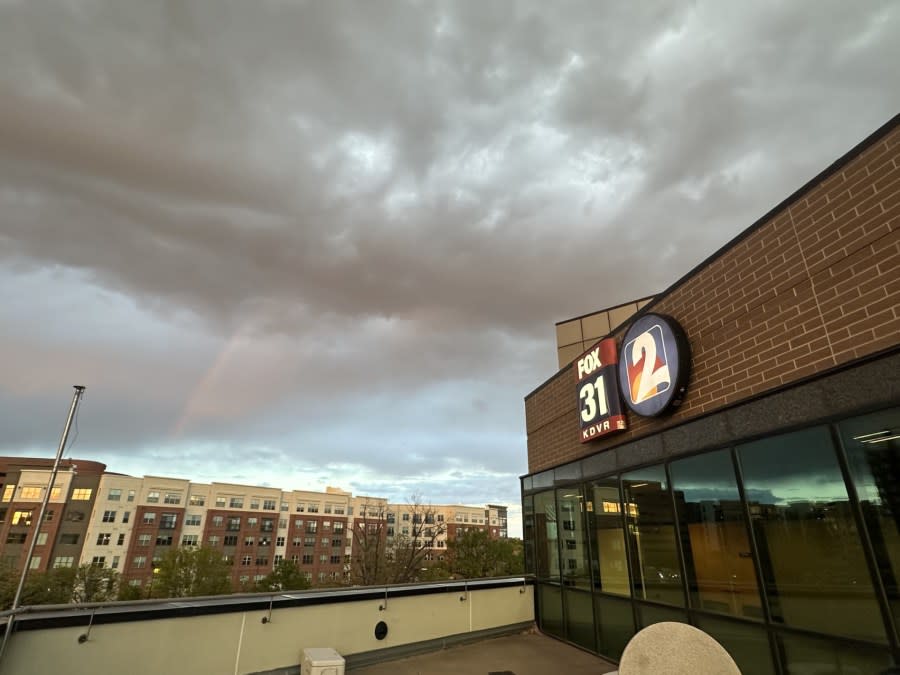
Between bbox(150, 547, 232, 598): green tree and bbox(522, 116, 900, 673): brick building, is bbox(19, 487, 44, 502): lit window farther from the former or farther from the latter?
bbox(522, 116, 900, 673): brick building

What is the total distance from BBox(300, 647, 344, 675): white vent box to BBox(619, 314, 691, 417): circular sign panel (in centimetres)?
623

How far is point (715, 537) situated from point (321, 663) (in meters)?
5.86

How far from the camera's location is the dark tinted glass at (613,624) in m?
7.86

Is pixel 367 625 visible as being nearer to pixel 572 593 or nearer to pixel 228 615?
pixel 228 615

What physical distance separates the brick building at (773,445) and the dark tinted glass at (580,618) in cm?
5

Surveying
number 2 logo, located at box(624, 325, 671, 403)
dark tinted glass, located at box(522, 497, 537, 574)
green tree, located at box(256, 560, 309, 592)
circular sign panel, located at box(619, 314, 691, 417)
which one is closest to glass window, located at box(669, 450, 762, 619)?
circular sign panel, located at box(619, 314, 691, 417)

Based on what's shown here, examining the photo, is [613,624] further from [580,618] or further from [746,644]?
[746,644]

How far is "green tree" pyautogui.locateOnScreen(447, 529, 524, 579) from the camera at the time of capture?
53.2 meters

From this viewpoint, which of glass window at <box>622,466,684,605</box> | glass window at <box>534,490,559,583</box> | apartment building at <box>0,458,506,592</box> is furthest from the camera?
apartment building at <box>0,458,506,592</box>

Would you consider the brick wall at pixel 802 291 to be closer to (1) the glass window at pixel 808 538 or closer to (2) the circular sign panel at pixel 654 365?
(2) the circular sign panel at pixel 654 365

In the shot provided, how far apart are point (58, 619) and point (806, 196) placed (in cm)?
→ 1035

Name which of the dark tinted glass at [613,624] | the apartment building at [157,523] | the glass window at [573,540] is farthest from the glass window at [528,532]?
the apartment building at [157,523]

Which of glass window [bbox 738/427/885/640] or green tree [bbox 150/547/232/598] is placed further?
green tree [bbox 150/547/232/598]

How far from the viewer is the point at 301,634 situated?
713cm
